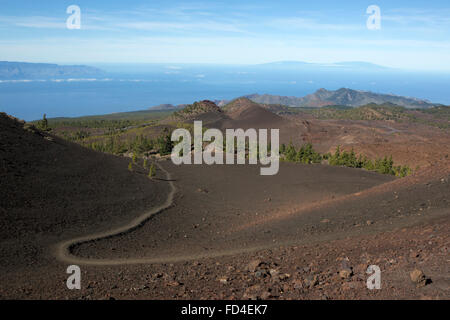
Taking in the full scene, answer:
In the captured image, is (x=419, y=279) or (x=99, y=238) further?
(x=99, y=238)

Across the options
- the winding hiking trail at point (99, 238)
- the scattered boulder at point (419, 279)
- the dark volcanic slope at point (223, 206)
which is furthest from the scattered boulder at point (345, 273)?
the winding hiking trail at point (99, 238)

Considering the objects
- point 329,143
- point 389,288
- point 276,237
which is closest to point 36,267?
point 276,237

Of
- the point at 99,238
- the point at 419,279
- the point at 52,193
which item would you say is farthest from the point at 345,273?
the point at 52,193

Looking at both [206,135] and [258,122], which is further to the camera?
[258,122]

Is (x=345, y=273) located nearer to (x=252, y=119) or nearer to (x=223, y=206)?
(x=223, y=206)

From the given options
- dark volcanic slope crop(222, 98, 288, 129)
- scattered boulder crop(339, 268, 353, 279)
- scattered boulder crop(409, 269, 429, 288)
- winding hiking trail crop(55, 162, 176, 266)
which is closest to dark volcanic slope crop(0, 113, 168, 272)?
winding hiking trail crop(55, 162, 176, 266)

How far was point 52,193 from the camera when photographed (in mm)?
23328

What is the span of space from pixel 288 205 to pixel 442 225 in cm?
1473

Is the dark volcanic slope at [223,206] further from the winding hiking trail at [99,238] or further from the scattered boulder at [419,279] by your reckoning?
the scattered boulder at [419,279]

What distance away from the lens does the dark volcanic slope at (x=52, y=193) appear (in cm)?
1764

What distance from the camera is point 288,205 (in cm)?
2841

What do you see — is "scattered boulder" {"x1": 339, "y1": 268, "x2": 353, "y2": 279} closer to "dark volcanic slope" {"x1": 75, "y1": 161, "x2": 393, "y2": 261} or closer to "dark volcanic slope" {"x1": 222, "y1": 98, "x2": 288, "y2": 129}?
"dark volcanic slope" {"x1": 75, "y1": 161, "x2": 393, "y2": 261}
